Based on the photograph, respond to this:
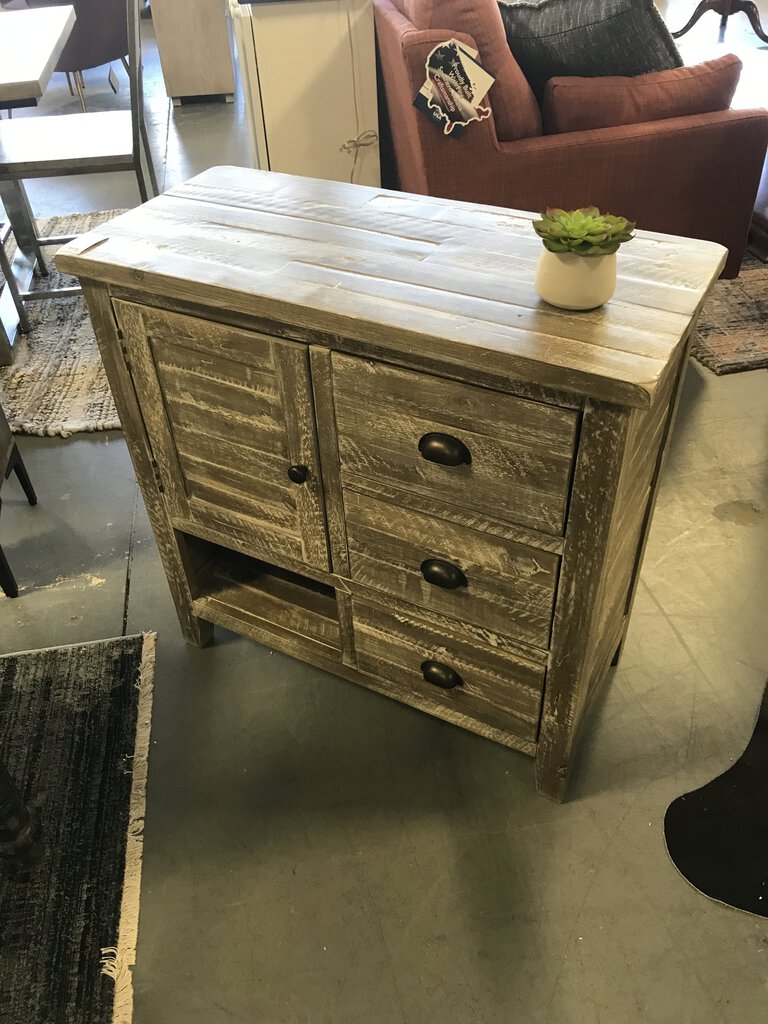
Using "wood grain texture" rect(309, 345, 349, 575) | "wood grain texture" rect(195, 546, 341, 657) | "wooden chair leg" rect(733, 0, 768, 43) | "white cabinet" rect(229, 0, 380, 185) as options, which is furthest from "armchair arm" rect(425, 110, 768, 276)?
"wooden chair leg" rect(733, 0, 768, 43)

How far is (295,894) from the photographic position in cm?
139

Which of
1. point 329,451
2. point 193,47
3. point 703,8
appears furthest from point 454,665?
point 703,8

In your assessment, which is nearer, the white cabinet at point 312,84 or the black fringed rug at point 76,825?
the black fringed rug at point 76,825

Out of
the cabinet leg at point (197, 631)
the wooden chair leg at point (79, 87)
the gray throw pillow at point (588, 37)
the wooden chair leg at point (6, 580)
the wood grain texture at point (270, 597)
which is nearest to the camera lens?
the wood grain texture at point (270, 597)

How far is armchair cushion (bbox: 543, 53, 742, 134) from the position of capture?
2.46 meters

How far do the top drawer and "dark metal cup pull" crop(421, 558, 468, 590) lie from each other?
0.13 metres

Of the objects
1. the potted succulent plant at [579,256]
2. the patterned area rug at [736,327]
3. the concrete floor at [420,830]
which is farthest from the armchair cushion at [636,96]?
the potted succulent plant at [579,256]

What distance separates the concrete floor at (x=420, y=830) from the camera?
1.27 meters

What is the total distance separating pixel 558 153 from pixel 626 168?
23 centimetres

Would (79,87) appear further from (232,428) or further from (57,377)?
(232,428)

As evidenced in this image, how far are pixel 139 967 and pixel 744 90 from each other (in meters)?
5.23

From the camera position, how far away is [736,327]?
9.37ft

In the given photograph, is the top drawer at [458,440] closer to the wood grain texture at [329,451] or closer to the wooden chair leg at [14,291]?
the wood grain texture at [329,451]

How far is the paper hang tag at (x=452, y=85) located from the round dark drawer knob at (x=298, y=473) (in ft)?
5.08
